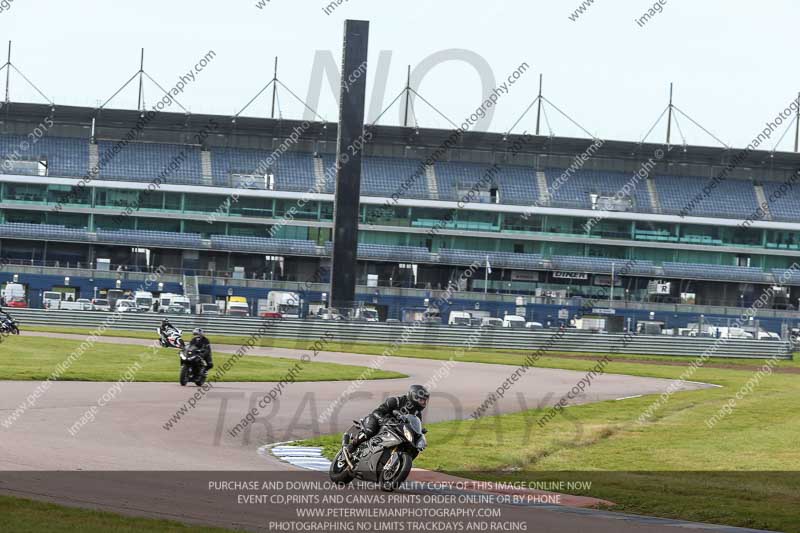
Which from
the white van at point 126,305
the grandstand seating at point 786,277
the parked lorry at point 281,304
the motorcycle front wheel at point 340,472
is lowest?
the motorcycle front wheel at point 340,472

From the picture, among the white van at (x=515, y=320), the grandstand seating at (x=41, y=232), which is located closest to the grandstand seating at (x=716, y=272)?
the white van at (x=515, y=320)

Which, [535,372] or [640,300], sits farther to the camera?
[640,300]

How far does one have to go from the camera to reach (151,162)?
9425 centimetres

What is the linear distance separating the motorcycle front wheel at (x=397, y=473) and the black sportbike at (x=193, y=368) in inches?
689

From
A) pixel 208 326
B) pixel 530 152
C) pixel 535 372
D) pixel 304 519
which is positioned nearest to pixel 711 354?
pixel 535 372

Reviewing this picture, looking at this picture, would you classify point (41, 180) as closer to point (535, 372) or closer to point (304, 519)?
point (535, 372)

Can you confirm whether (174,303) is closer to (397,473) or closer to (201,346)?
(201,346)

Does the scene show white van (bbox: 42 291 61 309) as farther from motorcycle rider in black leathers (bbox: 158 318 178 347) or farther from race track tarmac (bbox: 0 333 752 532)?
race track tarmac (bbox: 0 333 752 532)

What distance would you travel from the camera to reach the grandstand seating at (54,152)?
9219cm

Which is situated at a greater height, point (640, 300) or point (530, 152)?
point (530, 152)

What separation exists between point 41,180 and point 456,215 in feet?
104

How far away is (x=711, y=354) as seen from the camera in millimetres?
67062

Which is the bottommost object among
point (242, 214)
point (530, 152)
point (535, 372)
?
point (535, 372)

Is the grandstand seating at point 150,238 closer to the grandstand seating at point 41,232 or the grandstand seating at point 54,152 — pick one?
the grandstand seating at point 41,232
